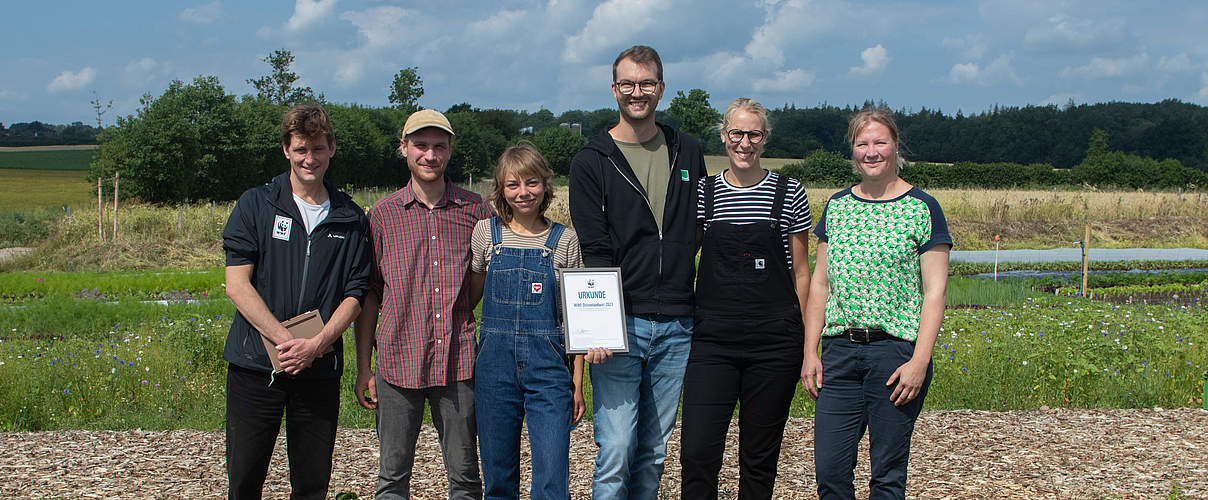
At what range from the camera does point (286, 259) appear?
11.5ft

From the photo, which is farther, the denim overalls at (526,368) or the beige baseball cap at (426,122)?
the beige baseball cap at (426,122)

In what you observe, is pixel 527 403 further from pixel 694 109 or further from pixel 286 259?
pixel 694 109

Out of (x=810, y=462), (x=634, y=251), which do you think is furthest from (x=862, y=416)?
(x=810, y=462)

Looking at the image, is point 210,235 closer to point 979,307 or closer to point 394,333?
point 979,307

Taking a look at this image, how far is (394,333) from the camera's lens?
3654mm

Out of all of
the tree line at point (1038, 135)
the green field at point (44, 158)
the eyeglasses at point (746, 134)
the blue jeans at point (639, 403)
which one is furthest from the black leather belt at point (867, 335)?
the green field at point (44, 158)

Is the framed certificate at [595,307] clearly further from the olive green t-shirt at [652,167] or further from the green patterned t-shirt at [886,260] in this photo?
the green patterned t-shirt at [886,260]

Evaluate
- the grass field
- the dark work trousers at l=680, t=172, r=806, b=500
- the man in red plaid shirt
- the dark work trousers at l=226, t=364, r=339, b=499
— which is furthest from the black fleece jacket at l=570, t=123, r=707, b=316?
the grass field

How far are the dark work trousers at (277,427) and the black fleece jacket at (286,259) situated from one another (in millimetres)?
74

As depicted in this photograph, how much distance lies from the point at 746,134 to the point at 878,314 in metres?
0.92

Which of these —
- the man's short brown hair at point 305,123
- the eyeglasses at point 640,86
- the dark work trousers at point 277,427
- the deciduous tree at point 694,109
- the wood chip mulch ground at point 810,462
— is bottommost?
the wood chip mulch ground at point 810,462

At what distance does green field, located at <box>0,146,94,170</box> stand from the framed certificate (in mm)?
84143

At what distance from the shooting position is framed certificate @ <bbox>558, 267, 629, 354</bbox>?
11.1ft

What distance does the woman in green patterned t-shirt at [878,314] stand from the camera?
11.3 feet
